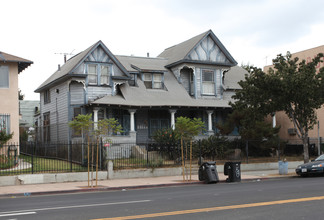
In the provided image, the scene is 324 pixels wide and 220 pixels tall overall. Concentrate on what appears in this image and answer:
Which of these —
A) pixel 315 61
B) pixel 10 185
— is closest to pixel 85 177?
pixel 10 185

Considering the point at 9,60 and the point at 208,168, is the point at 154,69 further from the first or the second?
the point at 208,168

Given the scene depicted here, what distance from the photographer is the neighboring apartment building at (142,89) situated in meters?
29.0

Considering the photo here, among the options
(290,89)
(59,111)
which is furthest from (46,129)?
(290,89)

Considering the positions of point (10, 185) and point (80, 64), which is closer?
point (10, 185)

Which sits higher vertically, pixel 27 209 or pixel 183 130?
pixel 183 130

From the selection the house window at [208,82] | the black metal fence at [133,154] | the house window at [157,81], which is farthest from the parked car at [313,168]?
the house window at [157,81]

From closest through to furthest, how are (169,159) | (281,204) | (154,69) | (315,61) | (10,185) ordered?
(281,204) < (10,185) < (315,61) < (169,159) < (154,69)

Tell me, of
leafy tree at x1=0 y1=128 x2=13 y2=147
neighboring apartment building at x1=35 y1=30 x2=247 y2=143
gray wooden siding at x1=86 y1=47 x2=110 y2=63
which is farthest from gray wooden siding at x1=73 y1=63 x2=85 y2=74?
leafy tree at x1=0 y1=128 x2=13 y2=147

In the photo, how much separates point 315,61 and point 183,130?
8457mm

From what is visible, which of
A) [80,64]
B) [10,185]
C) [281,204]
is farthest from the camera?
[80,64]

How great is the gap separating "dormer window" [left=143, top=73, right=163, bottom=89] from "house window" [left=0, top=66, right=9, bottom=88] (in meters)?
10.7

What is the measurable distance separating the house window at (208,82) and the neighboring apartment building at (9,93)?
45.6ft

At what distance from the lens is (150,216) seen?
30.0ft

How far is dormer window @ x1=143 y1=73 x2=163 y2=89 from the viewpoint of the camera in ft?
106
